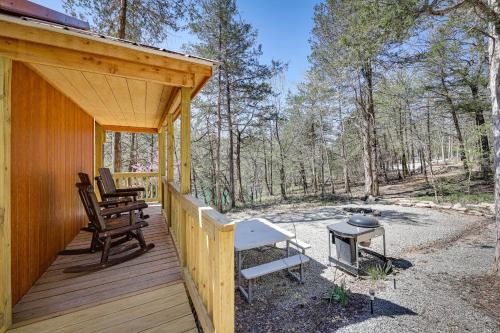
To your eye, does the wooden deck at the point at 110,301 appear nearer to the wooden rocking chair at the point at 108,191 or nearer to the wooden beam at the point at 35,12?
the wooden rocking chair at the point at 108,191

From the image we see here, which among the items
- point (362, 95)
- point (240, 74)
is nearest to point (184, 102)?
point (240, 74)

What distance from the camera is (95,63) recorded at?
1.98 meters

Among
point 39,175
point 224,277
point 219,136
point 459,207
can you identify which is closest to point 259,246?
point 224,277

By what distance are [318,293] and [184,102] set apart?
3.19m

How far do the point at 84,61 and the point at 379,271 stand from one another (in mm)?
4707

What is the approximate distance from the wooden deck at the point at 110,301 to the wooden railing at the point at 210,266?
0.16 m

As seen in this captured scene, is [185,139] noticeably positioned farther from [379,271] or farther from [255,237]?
[379,271]

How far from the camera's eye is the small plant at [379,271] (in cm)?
334

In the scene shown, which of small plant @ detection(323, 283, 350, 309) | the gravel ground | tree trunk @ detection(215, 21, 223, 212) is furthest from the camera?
tree trunk @ detection(215, 21, 223, 212)

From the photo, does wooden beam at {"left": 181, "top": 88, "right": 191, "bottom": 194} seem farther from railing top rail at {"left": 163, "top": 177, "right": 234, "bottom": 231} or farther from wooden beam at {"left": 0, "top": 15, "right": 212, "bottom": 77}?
railing top rail at {"left": 163, "top": 177, "right": 234, "bottom": 231}

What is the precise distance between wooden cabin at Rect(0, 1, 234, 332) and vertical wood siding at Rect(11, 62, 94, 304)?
0.04 ft

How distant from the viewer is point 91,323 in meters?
1.80

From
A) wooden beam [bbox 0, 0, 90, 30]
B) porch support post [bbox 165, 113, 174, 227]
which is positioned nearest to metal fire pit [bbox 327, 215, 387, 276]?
porch support post [bbox 165, 113, 174, 227]

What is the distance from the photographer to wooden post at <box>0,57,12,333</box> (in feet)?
5.25
